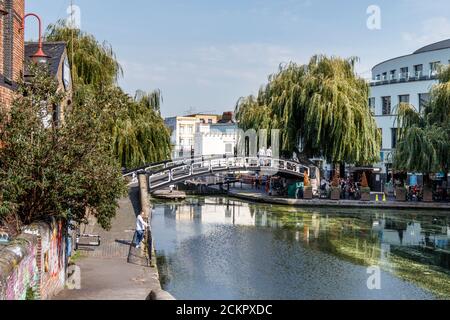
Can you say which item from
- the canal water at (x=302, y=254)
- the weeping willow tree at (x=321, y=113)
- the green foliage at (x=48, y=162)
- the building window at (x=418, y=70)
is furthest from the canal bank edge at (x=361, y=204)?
the green foliage at (x=48, y=162)

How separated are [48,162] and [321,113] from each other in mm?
30020

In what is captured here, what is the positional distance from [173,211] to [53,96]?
2410 centimetres

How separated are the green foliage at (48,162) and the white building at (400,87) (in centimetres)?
4010

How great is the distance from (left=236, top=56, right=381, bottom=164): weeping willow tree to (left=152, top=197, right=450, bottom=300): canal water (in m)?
6.28

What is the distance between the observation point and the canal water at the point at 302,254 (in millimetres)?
16922

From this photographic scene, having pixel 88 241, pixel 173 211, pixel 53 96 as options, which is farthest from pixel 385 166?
pixel 53 96

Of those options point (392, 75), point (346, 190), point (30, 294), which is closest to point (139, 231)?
point (30, 294)

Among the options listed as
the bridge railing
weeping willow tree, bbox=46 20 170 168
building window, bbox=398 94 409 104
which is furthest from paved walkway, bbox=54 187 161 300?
building window, bbox=398 94 409 104

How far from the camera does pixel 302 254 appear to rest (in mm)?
22172

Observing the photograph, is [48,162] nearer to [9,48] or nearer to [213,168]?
[9,48]

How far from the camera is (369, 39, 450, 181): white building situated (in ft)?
167
